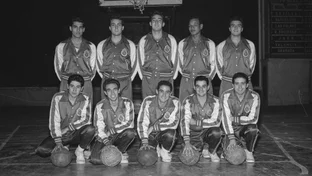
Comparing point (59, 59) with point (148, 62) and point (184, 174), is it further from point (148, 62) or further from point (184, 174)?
point (184, 174)

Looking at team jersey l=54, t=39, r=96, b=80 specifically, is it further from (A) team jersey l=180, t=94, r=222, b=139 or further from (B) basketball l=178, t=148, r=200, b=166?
(B) basketball l=178, t=148, r=200, b=166

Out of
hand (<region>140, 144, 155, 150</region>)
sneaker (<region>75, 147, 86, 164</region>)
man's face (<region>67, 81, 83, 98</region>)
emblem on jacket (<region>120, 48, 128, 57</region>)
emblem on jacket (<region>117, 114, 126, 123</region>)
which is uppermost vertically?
emblem on jacket (<region>120, 48, 128, 57</region>)

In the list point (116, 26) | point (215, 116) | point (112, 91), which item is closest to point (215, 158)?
point (215, 116)

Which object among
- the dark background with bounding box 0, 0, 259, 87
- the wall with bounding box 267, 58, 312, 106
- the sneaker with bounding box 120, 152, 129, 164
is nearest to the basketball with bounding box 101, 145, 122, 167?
the sneaker with bounding box 120, 152, 129, 164

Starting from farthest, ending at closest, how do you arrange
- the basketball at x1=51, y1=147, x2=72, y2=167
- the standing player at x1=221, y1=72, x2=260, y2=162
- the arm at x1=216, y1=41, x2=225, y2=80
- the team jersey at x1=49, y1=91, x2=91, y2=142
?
the arm at x1=216, y1=41, x2=225, y2=80, the team jersey at x1=49, y1=91, x2=91, y2=142, the standing player at x1=221, y1=72, x2=260, y2=162, the basketball at x1=51, y1=147, x2=72, y2=167

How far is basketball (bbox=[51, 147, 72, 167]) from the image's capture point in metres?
4.24

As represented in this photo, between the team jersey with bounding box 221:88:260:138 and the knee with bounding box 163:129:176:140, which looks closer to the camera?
the knee with bounding box 163:129:176:140

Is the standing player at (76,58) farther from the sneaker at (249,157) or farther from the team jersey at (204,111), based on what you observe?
the sneaker at (249,157)

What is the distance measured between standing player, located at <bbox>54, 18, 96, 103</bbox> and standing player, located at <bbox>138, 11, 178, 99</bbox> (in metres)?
0.73

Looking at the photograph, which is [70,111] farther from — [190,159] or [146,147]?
[190,159]

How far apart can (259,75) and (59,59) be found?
18.0ft

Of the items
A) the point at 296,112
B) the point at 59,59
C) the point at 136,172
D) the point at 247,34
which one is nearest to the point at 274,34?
the point at 247,34

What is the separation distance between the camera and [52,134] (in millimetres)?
4500

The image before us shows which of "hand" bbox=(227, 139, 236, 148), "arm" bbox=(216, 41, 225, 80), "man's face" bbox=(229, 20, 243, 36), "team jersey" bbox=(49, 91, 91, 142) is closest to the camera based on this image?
"hand" bbox=(227, 139, 236, 148)
